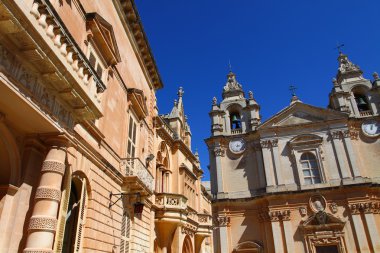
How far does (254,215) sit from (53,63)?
88.5ft

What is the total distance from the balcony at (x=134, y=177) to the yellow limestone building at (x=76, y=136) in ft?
0.13

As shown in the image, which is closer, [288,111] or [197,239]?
[197,239]

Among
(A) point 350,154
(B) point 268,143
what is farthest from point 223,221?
(A) point 350,154

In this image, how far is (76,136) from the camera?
8.20 m

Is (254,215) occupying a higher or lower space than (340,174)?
lower

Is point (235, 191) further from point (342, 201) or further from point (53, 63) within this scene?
point (53, 63)

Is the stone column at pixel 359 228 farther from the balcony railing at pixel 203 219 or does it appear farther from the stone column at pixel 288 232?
the balcony railing at pixel 203 219

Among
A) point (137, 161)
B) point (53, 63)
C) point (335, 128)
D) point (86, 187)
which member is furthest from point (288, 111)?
point (53, 63)

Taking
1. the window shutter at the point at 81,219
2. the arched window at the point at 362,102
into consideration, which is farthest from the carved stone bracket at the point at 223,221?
the window shutter at the point at 81,219

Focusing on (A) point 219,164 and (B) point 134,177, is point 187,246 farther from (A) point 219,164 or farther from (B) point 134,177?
(A) point 219,164

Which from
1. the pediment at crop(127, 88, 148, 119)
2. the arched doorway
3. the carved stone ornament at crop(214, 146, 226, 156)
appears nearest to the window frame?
the carved stone ornament at crop(214, 146, 226, 156)

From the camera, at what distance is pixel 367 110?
31.6 m

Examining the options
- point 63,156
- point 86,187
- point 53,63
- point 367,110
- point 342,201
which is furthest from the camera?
point 367,110

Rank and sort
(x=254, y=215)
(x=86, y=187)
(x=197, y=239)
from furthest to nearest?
(x=254, y=215)
(x=197, y=239)
(x=86, y=187)
